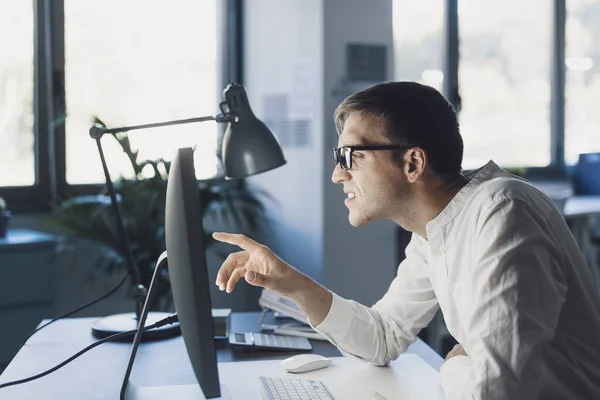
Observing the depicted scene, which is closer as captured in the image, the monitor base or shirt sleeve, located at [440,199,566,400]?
shirt sleeve, located at [440,199,566,400]

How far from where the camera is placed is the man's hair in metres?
1.49

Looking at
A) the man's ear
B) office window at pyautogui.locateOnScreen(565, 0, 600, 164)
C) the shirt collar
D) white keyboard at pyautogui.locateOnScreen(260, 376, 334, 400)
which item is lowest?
white keyboard at pyautogui.locateOnScreen(260, 376, 334, 400)

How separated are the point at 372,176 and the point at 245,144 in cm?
39

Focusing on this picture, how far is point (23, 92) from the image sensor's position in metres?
3.71

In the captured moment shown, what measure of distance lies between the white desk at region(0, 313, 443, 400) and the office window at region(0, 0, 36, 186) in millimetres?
1949

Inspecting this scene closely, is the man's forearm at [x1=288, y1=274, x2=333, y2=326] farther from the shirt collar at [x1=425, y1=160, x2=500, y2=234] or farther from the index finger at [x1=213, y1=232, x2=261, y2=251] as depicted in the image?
the shirt collar at [x1=425, y1=160, x2=500, y2=234]

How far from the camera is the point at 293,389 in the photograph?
1.41 metres

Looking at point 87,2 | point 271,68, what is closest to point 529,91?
point 271,68

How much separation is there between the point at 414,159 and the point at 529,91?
388cm

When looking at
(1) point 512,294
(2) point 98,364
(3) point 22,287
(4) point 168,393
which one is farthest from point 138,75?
(1) point 512,294

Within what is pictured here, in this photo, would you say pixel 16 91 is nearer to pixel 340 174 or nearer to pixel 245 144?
pixel 245 144

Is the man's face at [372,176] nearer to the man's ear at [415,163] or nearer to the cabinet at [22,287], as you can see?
the man's ear at [415,163]

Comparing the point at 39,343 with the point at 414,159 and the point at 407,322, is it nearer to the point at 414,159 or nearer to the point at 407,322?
the point at 407,322

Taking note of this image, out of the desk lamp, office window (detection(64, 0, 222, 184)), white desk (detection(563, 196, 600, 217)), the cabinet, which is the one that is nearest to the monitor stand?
the desk lamp
